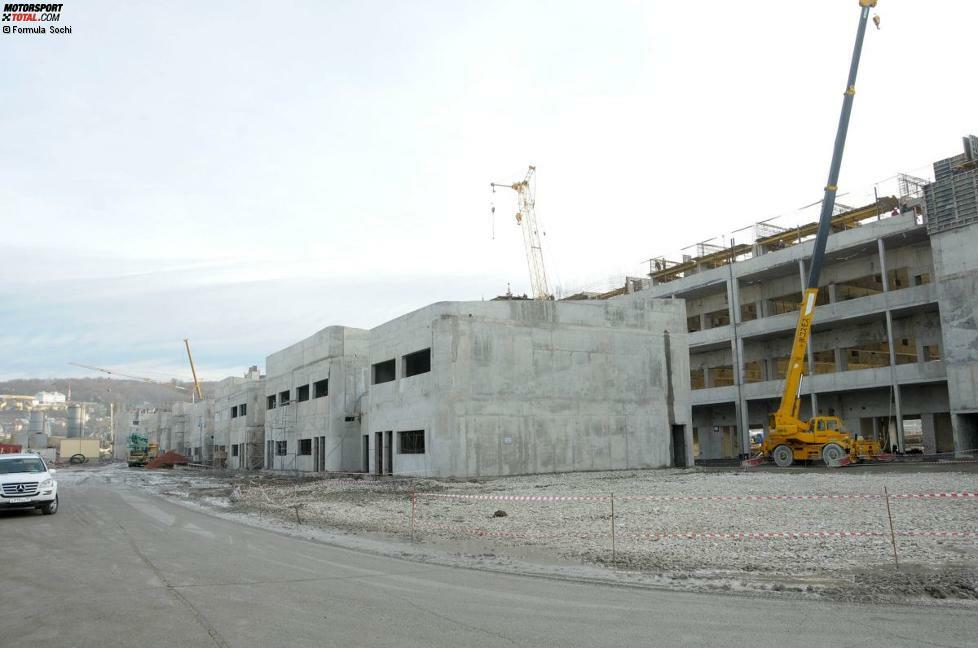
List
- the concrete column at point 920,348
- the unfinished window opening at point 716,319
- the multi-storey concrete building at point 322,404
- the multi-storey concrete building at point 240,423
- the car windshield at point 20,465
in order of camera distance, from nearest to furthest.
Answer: the car windshield at point 20,465 < the concrete column at point 920,348 < the multi-storey concrete building at point 322,404 < the unfinished window opening at point 716,319 < the multi-storey concrete building at point 240,423

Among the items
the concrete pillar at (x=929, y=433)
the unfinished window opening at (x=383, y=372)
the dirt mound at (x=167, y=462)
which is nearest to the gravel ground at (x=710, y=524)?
the unfinished window opening at (x=383, y=372)

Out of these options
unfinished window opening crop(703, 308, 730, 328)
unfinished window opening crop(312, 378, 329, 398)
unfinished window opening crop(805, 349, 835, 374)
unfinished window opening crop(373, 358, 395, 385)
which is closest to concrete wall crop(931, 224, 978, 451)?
unfinished window opening crop(805, 349, 835, 374)

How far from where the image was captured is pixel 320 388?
176 ft

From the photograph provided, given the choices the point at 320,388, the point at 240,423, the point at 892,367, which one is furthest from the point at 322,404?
the point at 892,367

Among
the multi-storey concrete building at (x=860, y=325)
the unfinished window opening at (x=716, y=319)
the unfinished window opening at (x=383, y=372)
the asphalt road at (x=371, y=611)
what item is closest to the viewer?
the asphalt road at (x=371, y=611)

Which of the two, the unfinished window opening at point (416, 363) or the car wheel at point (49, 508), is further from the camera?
the unfinished window opening at point (416, 363)

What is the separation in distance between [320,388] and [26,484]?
114ft

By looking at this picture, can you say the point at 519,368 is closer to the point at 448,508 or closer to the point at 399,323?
the point at 399,323

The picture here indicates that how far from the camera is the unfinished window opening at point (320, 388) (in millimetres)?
52891

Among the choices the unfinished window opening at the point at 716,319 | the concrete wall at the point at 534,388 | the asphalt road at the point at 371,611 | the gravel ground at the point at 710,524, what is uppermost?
the unfinished window opening at the point at 716,319

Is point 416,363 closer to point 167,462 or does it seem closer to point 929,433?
point 929,433

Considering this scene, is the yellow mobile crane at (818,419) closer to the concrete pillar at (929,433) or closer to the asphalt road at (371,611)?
the concrete pillar at (929,433)

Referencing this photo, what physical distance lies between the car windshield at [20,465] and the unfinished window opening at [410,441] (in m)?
20.5

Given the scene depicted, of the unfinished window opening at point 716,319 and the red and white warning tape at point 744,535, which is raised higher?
the unfinished window opening at point 716,319
